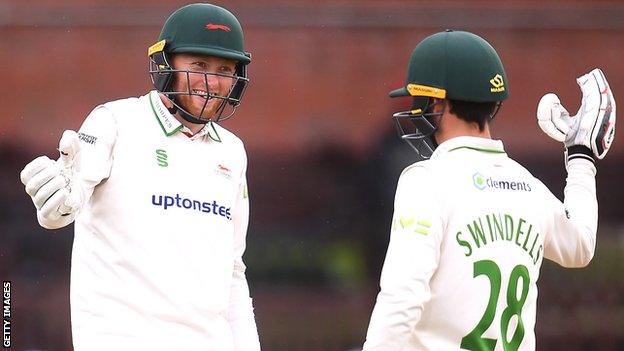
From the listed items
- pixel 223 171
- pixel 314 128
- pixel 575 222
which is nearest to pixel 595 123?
pixel 575 222

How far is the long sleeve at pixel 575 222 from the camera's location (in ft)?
10.2

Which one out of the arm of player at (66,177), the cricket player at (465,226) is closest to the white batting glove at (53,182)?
the arm of player at (66,177)

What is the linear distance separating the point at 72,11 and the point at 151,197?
10.6ft

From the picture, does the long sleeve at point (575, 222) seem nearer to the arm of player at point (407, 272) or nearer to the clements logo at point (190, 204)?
the arm of player at point (407, 272)

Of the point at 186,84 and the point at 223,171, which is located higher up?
the point at 186,84

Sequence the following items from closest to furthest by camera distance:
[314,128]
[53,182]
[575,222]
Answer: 1. [53,182]
2. [575,222]
3. [314,128]

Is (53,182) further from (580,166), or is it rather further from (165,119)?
(580,166)

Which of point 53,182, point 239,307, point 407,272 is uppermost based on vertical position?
point 53,182

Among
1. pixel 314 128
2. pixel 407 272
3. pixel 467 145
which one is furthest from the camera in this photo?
pixel 314 128

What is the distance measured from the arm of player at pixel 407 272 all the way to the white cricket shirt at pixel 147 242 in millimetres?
606

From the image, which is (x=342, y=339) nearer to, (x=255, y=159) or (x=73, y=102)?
(x=255, y=159)

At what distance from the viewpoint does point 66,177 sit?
2953mm

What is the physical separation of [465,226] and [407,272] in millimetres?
194

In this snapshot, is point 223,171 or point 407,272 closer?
point 407,272
